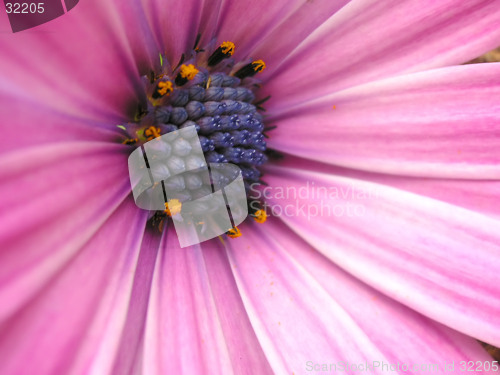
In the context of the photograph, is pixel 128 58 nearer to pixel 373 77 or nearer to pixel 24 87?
pixel 24 87

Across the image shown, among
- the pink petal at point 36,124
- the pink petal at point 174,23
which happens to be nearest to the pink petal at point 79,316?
the pink petal at point 36,124

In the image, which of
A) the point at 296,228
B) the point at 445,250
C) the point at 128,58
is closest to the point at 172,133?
the point at 128,58

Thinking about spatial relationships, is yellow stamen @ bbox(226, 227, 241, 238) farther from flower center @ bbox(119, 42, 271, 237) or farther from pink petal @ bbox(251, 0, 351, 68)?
→ pink petal @ bbox(251, 0, 351, 68)

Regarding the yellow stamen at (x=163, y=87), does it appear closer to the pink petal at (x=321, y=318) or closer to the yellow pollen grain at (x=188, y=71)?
the yellow pollen grain at (x=188, y=71)

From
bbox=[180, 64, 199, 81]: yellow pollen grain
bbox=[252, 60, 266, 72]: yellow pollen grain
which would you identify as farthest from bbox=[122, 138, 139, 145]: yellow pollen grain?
bbox=[252, 60, 266, 72]: yellow pollen grain

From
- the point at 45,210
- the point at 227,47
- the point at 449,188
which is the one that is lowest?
the point at 449,188

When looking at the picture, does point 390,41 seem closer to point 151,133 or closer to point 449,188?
point 449,188

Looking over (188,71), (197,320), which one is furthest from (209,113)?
(197,320)
